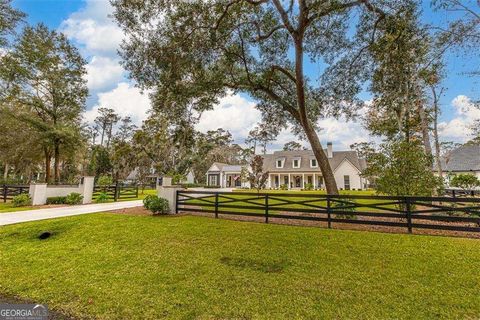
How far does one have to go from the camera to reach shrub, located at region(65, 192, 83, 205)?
13.3m

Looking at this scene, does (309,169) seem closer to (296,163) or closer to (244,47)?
(296,163)

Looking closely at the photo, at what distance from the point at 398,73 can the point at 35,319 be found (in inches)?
412

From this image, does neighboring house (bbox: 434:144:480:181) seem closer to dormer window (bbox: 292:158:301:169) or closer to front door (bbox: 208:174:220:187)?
dormer window (bbox: 292:158:301:169)

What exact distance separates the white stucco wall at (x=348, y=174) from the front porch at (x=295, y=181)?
7.47ft

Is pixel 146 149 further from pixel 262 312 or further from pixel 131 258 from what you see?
pixel 262 312

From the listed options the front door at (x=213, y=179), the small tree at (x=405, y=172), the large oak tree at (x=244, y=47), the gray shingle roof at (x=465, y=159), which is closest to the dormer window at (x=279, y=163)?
the front door at (x=213, y=179)

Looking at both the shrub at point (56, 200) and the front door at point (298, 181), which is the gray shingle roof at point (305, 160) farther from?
the shrub at point (56, 200)

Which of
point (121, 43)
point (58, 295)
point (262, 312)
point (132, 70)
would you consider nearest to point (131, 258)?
point (58, 295)

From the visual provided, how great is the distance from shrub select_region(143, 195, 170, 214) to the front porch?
76.0 feet

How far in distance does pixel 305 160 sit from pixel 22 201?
95.8ft

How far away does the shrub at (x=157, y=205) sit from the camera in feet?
32.6

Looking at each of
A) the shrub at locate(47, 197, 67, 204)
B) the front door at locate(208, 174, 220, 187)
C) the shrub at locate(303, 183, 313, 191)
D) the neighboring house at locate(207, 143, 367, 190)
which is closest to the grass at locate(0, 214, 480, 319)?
the shrub at locate(47, 197, 67, 204)

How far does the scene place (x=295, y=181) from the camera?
33.0m

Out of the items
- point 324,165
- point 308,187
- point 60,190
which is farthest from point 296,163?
point 60,190
